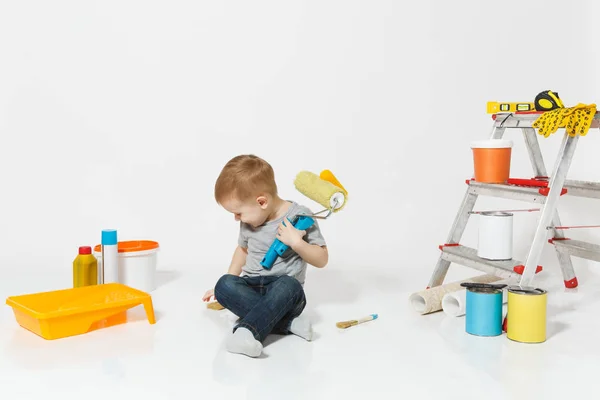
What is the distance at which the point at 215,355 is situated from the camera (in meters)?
2.81

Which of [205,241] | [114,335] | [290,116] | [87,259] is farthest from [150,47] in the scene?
[114,335]

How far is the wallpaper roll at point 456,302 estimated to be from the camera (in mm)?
3279

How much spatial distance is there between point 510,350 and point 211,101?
105 inches

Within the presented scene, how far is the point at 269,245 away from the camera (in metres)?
3.20

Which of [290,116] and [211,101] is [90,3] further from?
[290,116]

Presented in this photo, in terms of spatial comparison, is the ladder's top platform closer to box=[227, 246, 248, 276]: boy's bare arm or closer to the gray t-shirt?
the gray t-shirt

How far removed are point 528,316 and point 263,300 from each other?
1.04m

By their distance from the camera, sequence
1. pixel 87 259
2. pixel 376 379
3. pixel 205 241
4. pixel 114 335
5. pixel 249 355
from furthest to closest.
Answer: pixel 205 241 < pixel 87 259 < pixel 114 335 < pixel 249 355 < pixel 376 379

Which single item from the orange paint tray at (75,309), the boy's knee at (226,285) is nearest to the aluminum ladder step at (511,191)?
the boy's knee at (226,285)

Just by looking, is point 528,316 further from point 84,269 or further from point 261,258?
point 84,269

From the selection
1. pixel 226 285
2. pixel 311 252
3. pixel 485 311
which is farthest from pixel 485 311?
pixel 226 285

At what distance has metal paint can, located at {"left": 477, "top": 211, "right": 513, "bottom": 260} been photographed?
3422 mm

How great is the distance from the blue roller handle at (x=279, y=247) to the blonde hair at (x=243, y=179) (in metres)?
0.20

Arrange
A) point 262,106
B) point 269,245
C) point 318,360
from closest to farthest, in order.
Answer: point 318,360 < point 269,245 < point 262,106
